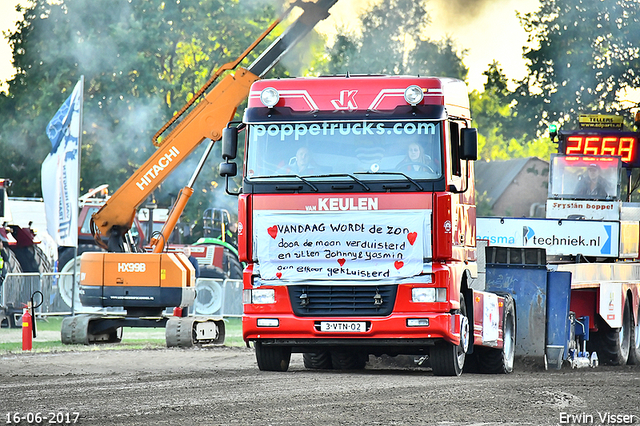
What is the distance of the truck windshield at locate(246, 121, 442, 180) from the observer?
14.8 metres

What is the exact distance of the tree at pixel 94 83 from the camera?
143ft

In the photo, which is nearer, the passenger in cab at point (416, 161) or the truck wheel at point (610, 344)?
the passenger in cab at point (416, 161)

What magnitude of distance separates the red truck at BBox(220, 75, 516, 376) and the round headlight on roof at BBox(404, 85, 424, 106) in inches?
0.5

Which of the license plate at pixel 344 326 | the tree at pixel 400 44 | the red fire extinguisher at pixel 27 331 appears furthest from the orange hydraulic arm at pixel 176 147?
the tree at pixel 400 44

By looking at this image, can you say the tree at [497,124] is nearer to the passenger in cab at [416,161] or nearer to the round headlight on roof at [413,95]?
the round headlight on roof at [413,95]

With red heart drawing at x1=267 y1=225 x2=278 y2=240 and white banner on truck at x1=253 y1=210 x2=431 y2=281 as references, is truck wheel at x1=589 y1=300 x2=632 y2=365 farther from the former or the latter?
red heart drawing at x1=267 y1=225 x2=278 y2=240

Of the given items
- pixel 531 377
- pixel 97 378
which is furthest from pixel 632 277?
pixel 97 378

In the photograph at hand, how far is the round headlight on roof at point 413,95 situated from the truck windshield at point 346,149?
250mm

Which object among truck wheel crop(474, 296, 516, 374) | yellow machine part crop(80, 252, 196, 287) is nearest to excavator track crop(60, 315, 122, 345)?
yellow machine part crop(80, 252, 196, 287)

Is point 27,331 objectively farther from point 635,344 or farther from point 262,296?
point 635,344

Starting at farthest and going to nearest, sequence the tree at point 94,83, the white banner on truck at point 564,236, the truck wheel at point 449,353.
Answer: the tree at point 94,83, the white banner on truck at point 564,236, the truck wheel at point 449,353

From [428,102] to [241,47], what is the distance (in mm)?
33917

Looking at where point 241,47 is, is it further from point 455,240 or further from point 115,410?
point 115,410

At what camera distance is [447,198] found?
14.6m
